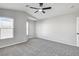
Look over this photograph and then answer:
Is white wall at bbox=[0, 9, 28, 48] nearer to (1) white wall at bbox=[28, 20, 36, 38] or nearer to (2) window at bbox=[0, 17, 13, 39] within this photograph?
(2) window at bbox=[0, 17, 13, 39]

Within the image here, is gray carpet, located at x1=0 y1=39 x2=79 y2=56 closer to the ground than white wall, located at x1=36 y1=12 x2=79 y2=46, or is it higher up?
closer to the ground

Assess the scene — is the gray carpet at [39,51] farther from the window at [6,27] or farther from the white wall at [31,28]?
the white wall at [31,28]

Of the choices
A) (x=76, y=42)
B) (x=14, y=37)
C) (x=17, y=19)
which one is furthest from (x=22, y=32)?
(x=76, y=42)

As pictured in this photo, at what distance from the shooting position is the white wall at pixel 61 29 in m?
4.70

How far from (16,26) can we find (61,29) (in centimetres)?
375

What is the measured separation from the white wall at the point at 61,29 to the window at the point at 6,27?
3.68 m

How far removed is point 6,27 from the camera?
14.7 feet

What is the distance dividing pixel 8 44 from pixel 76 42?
4.84m

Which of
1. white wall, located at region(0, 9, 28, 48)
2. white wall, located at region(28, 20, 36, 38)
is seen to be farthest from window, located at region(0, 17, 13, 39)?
white wall, located at region(28, 20, 36, 38)

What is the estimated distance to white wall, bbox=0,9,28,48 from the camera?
422 centimetres

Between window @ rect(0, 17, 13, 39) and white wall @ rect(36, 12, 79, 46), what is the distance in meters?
3.68

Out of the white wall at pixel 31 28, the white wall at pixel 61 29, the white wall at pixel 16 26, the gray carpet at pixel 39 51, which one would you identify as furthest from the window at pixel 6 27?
the white wall at pixel 61 29

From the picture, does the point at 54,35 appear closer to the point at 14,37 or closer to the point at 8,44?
the point at 14,37

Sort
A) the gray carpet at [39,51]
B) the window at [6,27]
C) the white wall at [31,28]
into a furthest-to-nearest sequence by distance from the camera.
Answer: the white wall at [31,28] → the window at [6,27] → the gray carpet at [39,51]
